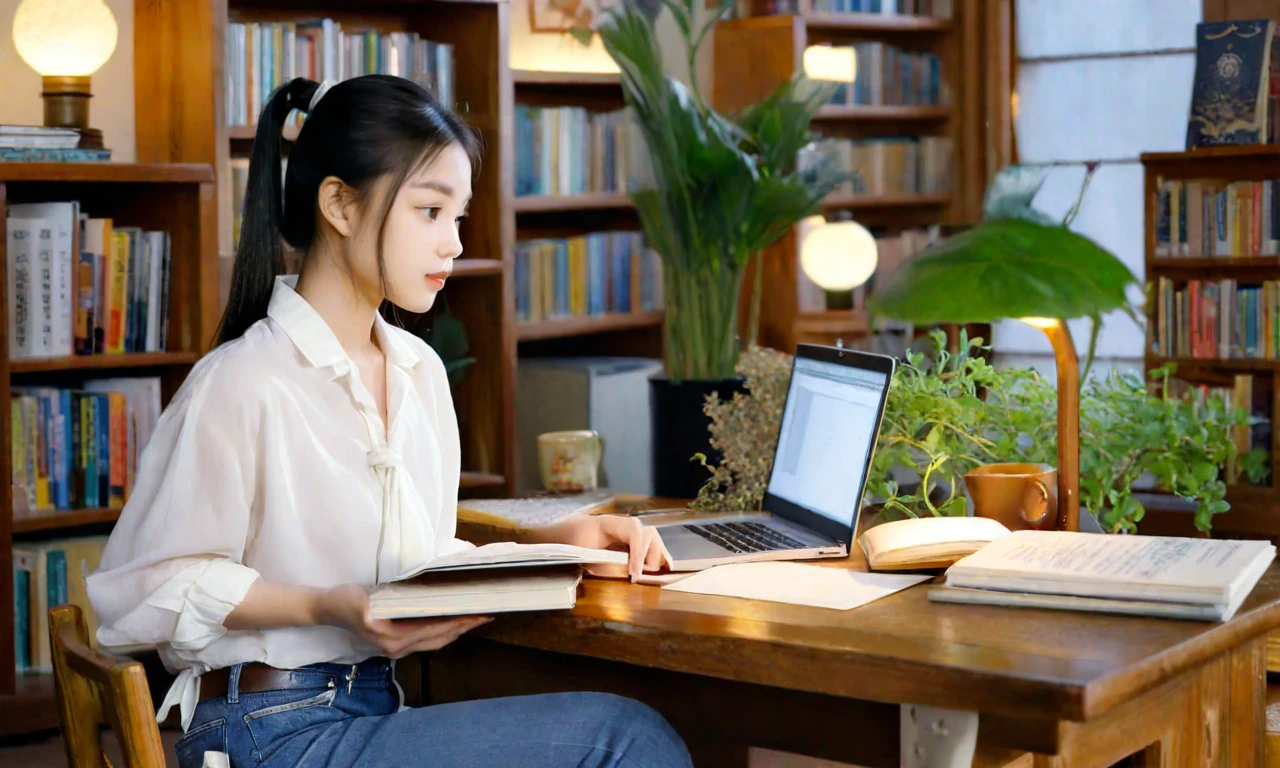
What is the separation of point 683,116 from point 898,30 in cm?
242

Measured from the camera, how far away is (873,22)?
541 cm

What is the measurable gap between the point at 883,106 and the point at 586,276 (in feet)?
5.37

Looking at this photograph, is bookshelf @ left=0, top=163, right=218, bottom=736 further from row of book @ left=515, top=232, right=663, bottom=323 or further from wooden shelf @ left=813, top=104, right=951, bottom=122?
wooden shelf @ left=813, top=104, right=951, bottom=122

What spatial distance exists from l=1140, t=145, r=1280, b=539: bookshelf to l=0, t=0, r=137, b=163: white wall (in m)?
3.09

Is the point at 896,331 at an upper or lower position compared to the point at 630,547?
upper

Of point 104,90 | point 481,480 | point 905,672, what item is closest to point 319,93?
point 905,672

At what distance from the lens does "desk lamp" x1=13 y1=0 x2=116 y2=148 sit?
324cm

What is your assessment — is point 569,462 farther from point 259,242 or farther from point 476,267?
point 476,267

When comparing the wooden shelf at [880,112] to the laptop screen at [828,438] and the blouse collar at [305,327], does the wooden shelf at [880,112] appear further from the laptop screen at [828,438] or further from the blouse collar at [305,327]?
the blouse collar at [305,327]

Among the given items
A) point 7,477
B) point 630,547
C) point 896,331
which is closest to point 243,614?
point 630,547

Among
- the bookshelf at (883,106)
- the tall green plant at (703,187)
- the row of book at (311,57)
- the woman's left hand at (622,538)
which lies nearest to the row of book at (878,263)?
the bookshelf at (883,106)

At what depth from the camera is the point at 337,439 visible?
1714 mm

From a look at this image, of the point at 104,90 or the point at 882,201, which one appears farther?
the point at 882,201

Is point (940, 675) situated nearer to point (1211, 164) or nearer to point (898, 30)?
point (1211, 164)
